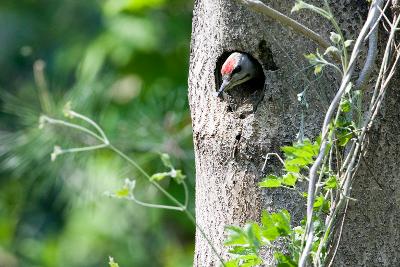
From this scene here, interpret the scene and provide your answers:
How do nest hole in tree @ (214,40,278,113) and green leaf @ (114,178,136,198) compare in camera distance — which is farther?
nest hole in tree @ (214,40,278,113)

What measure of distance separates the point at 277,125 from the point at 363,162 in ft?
0.68

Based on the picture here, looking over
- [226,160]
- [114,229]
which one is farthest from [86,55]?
[226,160]

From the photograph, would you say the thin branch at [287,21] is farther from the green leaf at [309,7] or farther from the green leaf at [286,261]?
the green leaf at [286,261]

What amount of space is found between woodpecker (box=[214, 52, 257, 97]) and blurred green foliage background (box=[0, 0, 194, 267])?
2076 mm

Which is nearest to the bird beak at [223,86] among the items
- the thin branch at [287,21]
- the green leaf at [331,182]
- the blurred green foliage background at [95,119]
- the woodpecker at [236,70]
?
the woodpecker at [236,70]

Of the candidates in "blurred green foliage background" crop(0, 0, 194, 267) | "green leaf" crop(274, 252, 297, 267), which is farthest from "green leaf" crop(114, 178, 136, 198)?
"blurred green foliage background" crop(0, 0, 194, 267)

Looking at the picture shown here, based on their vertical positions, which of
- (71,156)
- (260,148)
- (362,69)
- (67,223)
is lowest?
(67,223)

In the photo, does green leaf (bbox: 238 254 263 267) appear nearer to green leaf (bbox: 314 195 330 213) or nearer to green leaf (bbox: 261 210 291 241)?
green leaf (bbox: 261 210 291 241)

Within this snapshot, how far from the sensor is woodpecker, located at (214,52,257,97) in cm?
208

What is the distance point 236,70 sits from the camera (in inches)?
81.4

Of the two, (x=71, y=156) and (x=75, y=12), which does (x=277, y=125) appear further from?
(x=75, y=12)

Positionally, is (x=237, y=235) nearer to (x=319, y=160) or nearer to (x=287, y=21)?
(x=319, y=160)

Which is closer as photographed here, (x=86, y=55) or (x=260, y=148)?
(x=260, y=148)

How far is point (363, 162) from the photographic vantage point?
79.1 inches
